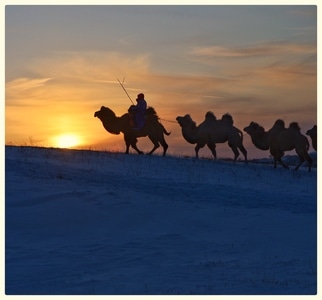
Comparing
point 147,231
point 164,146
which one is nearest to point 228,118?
point 164,146

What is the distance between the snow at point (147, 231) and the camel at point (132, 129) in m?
4.30

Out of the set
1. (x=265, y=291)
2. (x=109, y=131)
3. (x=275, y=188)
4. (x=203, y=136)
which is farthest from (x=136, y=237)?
(x=203, y=136)

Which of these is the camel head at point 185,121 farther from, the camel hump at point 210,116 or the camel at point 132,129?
the camel at point 132,129

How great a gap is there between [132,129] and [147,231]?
12690 mm

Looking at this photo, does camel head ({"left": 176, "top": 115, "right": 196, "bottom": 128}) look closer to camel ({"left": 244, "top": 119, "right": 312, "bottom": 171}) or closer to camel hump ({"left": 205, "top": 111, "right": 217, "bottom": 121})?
camel hump ({"left": 205, "top": 111, "right": 217, "bottom": 121})

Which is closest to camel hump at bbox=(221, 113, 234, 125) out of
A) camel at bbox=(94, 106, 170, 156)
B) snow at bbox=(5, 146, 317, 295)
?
camel at bbox=(94, 106, 170, 156)

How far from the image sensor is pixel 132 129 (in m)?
28.2

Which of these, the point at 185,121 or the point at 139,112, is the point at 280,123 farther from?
the point at 139,112

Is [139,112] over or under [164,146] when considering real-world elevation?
over

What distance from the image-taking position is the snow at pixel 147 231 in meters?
12.0

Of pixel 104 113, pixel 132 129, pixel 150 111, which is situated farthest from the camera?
pixel 104 113

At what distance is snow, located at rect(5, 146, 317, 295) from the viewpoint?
1203 centimetres

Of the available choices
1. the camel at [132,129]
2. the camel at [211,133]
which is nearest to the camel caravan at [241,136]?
the camel at [211,133]

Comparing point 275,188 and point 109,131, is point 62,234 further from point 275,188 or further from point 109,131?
point 109,131
